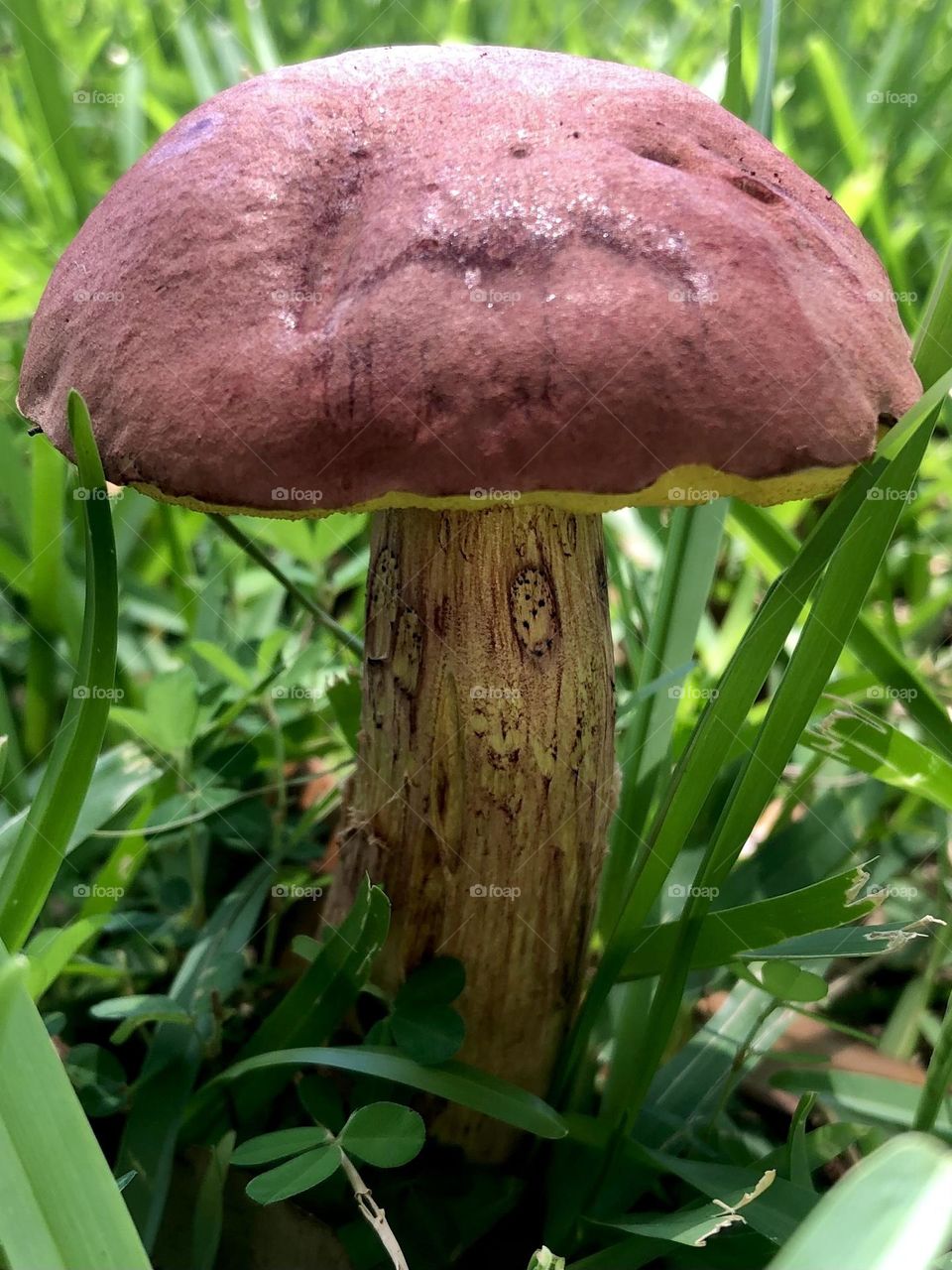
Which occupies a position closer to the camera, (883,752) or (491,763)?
(491,763)

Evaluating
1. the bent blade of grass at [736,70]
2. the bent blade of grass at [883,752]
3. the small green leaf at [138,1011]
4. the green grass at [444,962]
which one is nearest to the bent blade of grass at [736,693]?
the green grass at [444,962]

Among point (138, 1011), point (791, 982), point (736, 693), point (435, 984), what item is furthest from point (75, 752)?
point (791, 982)

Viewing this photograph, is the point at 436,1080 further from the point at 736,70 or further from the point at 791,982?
the point at 736,70

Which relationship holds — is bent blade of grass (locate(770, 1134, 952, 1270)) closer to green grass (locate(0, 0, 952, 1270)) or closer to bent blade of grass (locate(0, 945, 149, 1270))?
green grass (locate(0, 0, 952, 1270))

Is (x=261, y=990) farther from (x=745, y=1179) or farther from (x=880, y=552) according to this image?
(x=880, y=552)

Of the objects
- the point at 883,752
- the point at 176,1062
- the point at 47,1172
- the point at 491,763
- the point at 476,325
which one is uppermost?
the point at 476,325

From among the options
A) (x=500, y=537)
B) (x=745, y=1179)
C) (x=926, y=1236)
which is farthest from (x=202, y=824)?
(x=926, y=1236)

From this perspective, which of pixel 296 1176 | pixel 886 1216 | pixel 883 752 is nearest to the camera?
pixel 886 1216

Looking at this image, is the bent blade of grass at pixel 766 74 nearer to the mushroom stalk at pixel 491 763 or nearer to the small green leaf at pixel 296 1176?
the mushroom stalk at pixel 491 763
